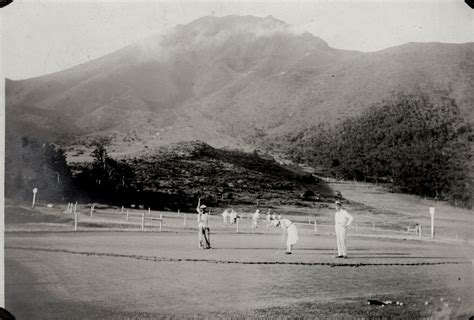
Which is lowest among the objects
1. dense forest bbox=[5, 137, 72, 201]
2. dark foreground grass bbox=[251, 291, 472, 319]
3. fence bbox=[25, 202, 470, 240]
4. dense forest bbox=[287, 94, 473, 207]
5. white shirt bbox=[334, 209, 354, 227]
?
dark foreground grass bbox=[251, 291, 472, 319]

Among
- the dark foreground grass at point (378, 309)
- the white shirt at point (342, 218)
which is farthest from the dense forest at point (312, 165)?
the dark foreground grass at point (378, 309)

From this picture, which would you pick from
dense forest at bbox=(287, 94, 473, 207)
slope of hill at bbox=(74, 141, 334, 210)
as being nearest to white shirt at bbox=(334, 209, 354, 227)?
slope of hill at bbox=(74, 141, 334, 210)

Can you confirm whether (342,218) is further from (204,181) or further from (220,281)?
(204,181)

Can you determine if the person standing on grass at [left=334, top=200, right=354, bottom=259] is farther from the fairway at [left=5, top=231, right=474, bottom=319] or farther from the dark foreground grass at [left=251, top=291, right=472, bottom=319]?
the dark foreground grass at [left=251, top=291, right=472, bottom=319]

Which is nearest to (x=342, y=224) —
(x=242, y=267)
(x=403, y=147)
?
(x=242, y=267)

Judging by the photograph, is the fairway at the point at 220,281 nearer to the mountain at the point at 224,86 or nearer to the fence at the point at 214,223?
the fence at the point at 214,223

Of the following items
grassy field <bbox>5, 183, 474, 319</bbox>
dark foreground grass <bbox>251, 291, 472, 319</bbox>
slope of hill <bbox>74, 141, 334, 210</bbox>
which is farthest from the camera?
slope of hill <bbox>74, 141, 334, 210</bbox>

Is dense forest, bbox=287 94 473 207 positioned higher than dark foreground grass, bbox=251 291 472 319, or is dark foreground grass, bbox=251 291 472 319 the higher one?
dense forest, bbox=287 94 473 207
